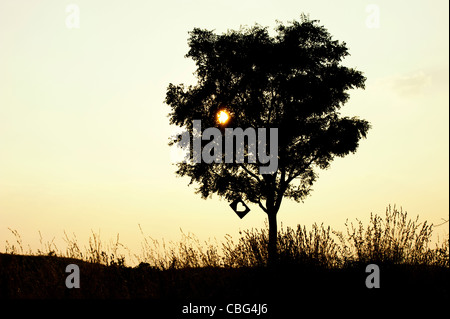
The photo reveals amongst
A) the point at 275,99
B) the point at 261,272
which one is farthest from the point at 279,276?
the point at 275,99

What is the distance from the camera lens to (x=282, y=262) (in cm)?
1059

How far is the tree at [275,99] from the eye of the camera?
80.6 ft

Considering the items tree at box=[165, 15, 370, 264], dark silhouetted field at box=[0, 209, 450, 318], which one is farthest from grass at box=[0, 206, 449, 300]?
tree at box=[165, 15, 370, 264]

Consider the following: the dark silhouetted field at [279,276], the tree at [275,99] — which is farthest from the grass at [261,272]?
the tree at [275,99]

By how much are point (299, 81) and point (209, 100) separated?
430 cm

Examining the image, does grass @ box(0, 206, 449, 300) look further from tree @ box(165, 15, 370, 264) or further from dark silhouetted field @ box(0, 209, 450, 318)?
tree @ box(165, 15, 370, 264)

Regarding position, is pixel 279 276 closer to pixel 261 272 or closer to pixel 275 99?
pixel 261 272

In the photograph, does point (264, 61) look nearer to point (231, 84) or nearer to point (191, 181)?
point (231, 84)

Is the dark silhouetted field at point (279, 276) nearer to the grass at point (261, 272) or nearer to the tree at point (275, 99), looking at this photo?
the grass at point (261, 272)

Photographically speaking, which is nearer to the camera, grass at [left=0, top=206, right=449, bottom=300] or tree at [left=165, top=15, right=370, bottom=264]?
grass at [left=0, top=206, right=449, bottom=300]

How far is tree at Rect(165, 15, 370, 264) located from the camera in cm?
2456

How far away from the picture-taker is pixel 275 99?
999 inches
